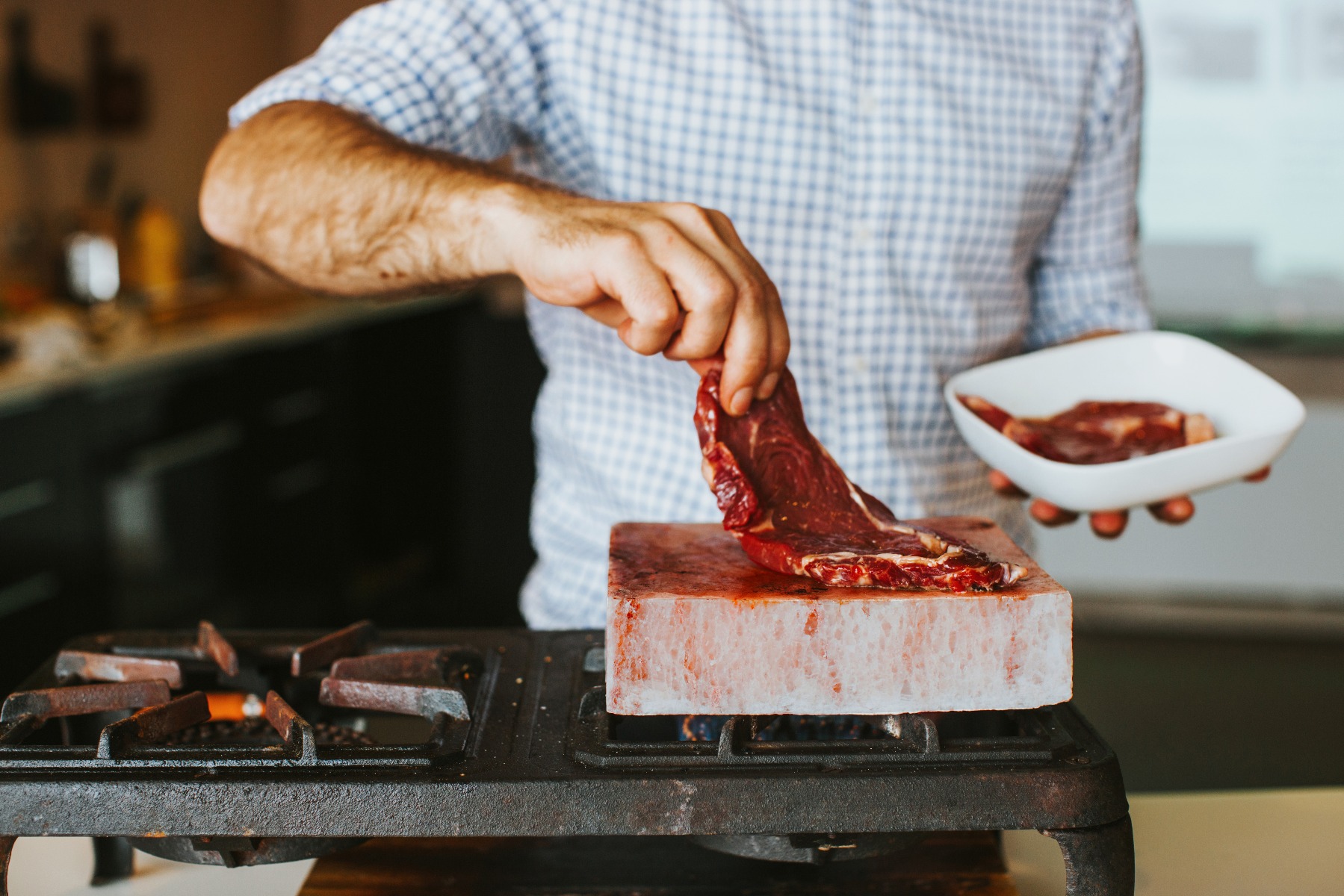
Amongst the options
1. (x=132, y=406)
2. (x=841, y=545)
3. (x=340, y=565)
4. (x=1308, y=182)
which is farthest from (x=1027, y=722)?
(x=1308, y=182)

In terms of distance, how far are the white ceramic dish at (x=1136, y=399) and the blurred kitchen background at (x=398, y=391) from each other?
1.95 metres

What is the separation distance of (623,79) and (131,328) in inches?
89.3

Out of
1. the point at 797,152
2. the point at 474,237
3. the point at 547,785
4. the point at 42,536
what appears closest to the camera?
the point at 547,785

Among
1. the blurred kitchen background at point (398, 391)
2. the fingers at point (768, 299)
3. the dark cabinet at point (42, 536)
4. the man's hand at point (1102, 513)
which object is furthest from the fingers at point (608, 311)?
the blurred kitchen background at point (398, 391)

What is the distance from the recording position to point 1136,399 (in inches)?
58.7

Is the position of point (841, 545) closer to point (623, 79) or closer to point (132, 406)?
point (623, 79)

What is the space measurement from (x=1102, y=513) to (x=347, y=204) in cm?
83

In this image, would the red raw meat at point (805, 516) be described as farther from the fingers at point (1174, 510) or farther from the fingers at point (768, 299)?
the fingers at point (1174, 510)

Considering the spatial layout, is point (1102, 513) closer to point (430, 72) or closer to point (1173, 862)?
point (1173, 862)

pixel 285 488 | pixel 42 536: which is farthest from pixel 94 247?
pixel 42 536

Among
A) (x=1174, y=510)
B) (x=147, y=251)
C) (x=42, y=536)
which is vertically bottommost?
(x=42, y=536)

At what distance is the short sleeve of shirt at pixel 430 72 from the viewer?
1297mm

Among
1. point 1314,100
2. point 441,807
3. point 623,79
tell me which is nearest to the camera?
point 441,807

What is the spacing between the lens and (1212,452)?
1.18 meters
